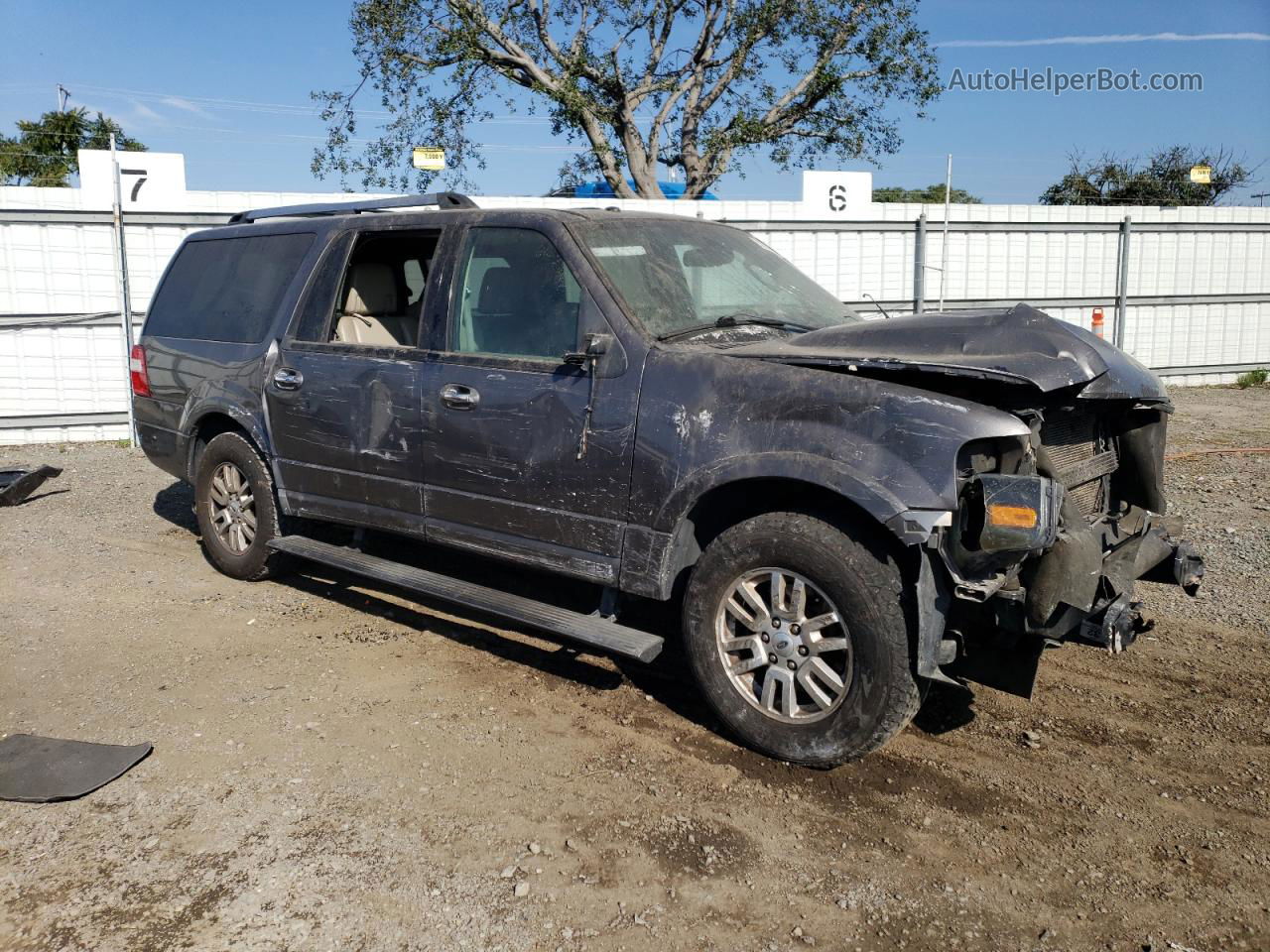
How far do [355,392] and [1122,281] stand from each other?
43.5ft

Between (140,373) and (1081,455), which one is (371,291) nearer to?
(140,373)

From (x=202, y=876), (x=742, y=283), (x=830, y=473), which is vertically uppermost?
(x=742, y=283)

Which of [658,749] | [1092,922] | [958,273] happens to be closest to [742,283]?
[658,749]

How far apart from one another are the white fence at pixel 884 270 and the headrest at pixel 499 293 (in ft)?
23.7

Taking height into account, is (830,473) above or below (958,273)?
below

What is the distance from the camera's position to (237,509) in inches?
247

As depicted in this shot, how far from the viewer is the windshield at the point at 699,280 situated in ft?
14.8

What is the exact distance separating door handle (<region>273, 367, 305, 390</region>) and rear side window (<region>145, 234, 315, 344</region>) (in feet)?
1.14

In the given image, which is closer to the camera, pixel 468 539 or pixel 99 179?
pixel 468 539

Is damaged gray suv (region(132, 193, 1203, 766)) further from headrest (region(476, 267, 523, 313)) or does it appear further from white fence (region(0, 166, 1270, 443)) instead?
white fence (region(0, 166, 1270, 443))

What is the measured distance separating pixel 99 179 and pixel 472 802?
1011 cm

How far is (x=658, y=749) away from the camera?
4070 millimetres

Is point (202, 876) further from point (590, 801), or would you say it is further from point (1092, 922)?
point (1092, 922)

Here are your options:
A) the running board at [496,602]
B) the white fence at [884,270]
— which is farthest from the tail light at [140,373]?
the white fence at [884,270]
